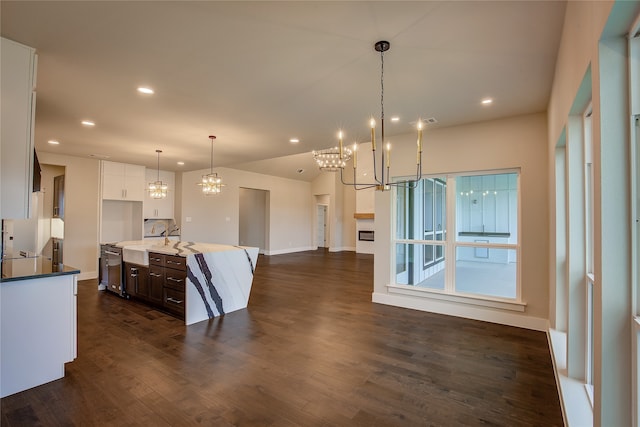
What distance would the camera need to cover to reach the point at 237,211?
972 cm

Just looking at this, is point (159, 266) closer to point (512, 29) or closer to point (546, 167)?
point (512, 29)

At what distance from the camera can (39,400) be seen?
2.23 metres

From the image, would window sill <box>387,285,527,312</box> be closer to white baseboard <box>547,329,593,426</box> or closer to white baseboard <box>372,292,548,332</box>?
white baseboard <box>372,292,548,332</box>

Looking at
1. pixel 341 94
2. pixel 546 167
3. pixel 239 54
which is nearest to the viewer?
pixel 239 54

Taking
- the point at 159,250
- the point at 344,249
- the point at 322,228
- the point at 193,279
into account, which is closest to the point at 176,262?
the point at 193,279

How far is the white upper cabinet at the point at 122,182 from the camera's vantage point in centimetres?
661

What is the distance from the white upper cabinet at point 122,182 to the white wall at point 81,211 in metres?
0.16

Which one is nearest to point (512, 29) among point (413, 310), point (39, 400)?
point (413, 310)

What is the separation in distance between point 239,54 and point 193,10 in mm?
522

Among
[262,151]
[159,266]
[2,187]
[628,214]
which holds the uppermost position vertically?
[262,151]

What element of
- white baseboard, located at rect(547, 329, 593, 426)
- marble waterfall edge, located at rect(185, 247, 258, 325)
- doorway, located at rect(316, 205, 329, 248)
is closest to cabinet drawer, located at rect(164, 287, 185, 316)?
marble waterfall edge, located at rect(185, 247, 258, 325)

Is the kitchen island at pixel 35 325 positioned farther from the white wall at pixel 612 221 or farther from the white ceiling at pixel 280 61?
the white wall at pixel 612 221

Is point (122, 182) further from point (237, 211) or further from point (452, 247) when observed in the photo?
point (452, 247)

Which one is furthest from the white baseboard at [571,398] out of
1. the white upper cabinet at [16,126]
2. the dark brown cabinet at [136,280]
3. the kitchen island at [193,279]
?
the dark brown cabinet at [136,280]
